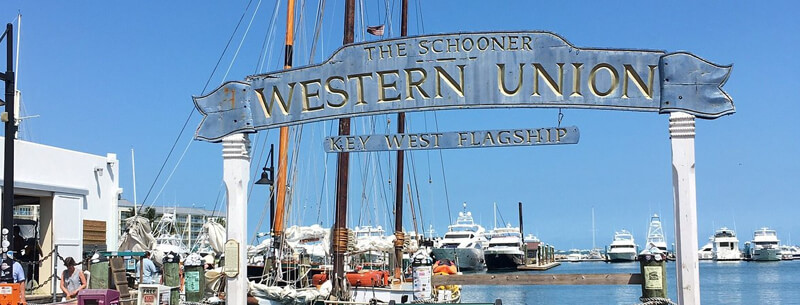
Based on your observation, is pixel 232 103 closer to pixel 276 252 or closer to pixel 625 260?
pixel 276 252

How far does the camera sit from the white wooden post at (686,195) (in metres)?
12.3

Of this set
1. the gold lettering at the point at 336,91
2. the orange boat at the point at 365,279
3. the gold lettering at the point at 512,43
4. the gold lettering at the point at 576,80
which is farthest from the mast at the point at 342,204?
the gold lettering at the point at 576,80

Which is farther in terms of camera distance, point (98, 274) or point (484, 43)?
point (98, 274)

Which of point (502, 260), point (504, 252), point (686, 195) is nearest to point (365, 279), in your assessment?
point (686, 195)

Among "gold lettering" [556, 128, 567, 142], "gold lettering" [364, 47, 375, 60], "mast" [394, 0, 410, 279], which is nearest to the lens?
"gold lettering" [556, 128, 567, 142]

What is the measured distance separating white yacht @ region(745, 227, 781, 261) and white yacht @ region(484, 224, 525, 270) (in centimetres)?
6119

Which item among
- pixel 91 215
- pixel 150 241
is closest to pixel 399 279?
pixel 150 241

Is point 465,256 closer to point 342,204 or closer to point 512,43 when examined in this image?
point 342,204

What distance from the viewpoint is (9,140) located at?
15219 millimetres

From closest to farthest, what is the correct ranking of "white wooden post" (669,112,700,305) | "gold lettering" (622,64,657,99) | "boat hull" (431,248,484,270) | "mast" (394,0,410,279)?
"white wooden post" (669,112,700,305)
"gold lettering" (622,64,657,99)
"mast" (394,0,410,279)
"boat hull" (431,248,484,270)

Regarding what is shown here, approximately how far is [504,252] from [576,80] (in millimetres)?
88526

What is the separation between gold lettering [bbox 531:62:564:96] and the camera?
12719 millimetres

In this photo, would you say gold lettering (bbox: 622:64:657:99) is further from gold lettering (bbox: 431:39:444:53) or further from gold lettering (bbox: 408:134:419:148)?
gold lettering (bbox: 408:134:419:148)

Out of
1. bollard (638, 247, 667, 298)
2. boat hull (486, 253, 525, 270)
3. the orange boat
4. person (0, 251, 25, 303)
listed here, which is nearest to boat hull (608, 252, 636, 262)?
boat hull (486, 253, 525, 270)
